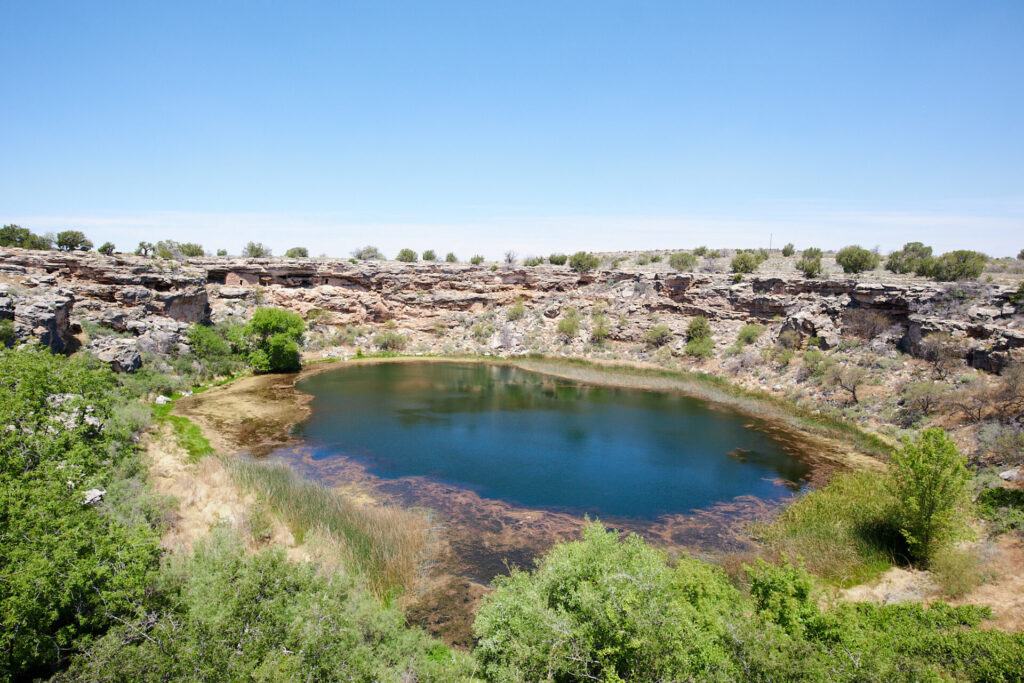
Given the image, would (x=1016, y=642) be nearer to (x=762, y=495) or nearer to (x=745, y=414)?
→ (x=762, y=495)

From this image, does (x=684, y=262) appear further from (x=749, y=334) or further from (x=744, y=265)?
(x=749, y=334)

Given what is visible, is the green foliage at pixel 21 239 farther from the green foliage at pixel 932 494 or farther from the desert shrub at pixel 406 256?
the green foliage at pixel 932 494

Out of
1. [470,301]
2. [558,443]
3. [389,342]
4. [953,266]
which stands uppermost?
[953,266]

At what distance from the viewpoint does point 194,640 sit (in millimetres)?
7238

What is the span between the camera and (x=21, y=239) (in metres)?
42.9

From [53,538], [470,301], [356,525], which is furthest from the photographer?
[470,301]

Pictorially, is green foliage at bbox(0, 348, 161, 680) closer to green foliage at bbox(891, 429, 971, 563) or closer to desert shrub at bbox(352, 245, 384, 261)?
green foliage at bbox(891, 429, 971, 563)

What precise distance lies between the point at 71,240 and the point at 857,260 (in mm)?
71969

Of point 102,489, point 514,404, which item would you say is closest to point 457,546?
point 102,489

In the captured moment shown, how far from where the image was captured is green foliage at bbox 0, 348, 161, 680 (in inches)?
309

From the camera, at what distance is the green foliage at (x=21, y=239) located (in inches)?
1676

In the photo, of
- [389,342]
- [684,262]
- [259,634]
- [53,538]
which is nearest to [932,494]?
[259,634]

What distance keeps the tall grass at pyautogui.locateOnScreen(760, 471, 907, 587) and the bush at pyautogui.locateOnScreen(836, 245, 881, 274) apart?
35.0 m

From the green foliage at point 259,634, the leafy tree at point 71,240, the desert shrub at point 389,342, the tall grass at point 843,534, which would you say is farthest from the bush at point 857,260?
the leafy tree at point 71,240
